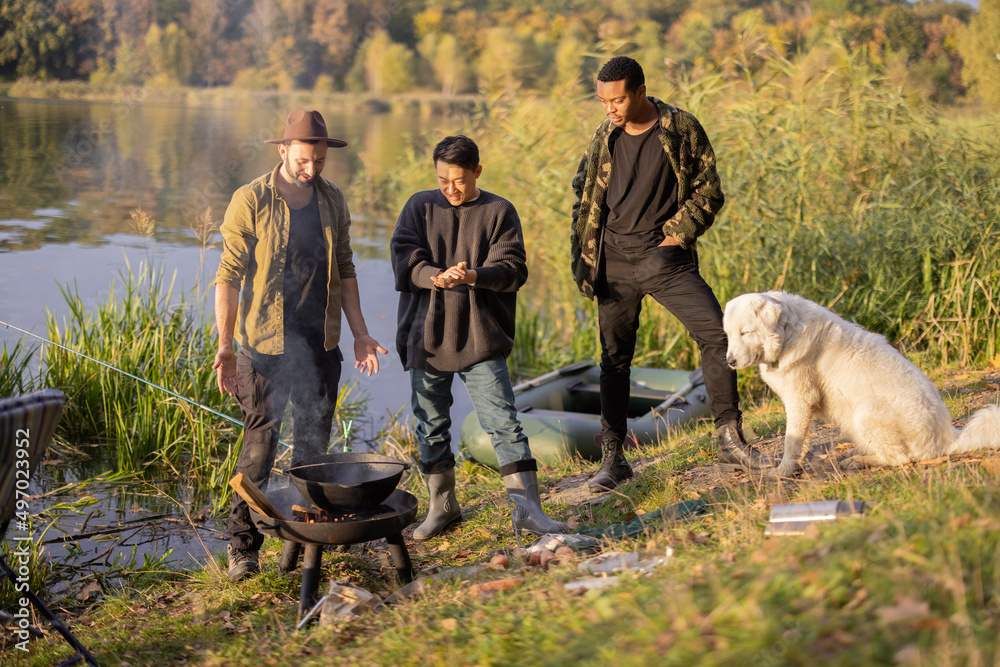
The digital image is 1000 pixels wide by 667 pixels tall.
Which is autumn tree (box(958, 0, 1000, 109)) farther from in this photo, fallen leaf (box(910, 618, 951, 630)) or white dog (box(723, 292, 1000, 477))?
fallen leaf (box(910, 618, 951, 630))

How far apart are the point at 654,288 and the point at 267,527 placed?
2394 mm

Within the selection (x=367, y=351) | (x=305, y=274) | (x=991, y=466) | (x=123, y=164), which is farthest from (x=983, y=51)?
(x=123, y=164)

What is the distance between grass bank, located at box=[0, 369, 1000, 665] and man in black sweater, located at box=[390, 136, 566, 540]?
1.71 ft

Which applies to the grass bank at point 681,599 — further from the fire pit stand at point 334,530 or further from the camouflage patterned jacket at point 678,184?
the camouflage patterned jacket at point 678,184

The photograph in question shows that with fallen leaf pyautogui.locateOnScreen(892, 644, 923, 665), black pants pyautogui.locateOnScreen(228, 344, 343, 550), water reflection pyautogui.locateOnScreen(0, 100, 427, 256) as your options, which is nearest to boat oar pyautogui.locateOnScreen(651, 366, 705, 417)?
black pants pyautogui.locateOnScreen(228, 344, 343, 550)

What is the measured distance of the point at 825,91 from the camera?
875 cm

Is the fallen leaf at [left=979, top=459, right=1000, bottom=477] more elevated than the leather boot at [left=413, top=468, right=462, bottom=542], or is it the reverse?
the fallen leaf at [left=979, top=459, right=1000, bottom=477]

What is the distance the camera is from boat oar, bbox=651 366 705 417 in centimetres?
620

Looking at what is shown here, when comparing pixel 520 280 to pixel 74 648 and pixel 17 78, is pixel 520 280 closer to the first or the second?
pixel 74 648

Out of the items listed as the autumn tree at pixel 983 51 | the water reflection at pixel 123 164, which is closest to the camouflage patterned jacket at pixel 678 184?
the water reflection at pixel 123 164

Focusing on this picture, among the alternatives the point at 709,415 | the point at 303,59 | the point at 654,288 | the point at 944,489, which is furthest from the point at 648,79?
the point at 303,59

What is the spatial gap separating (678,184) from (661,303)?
66 cm

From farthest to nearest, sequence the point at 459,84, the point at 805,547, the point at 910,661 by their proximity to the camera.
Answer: the point at 459,84, the point at 805,547, the point at 910,661

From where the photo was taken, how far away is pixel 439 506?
442 centimetres
